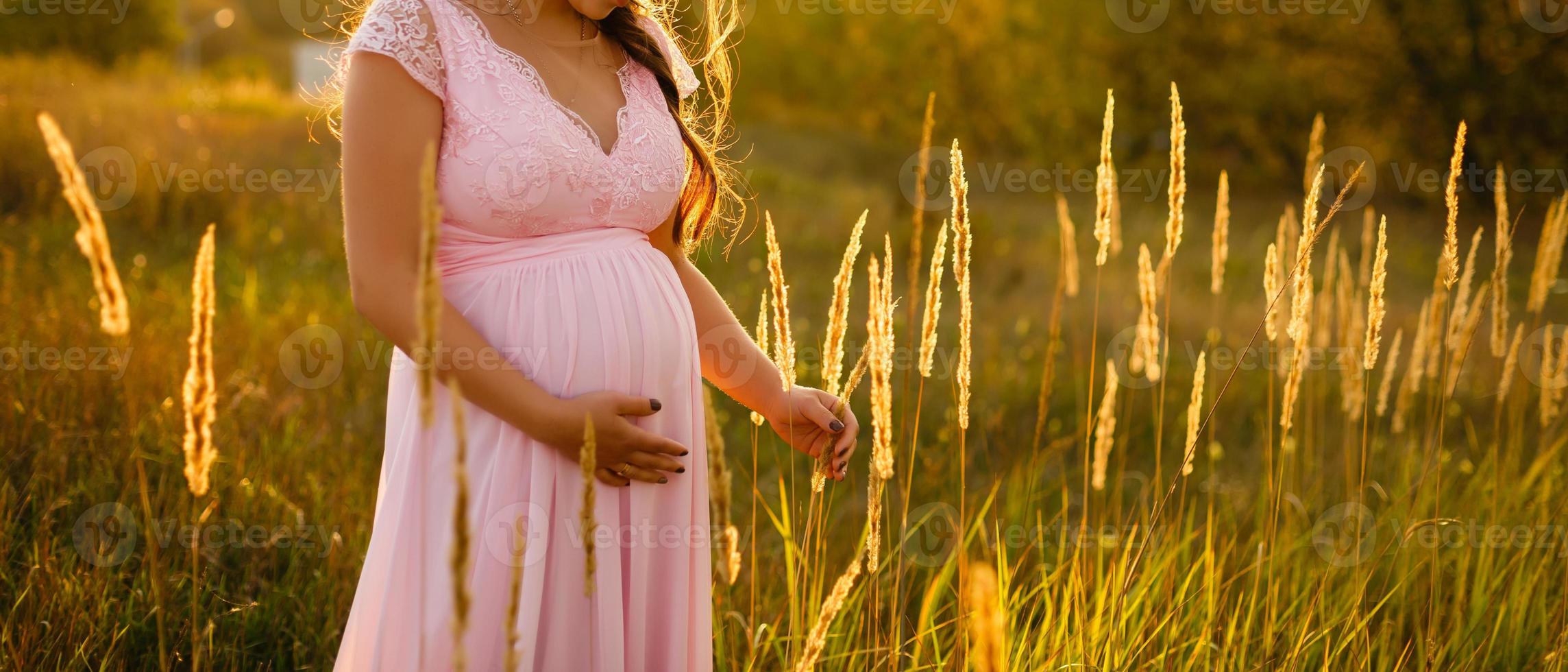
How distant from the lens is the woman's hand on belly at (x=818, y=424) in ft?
6.14

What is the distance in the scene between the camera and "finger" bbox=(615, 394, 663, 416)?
1621 mm

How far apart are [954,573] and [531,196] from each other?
2100 mm

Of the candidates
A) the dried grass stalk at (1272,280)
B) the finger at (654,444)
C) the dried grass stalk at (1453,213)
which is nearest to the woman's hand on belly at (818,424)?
the finger at (654,444)

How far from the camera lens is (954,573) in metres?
3.29

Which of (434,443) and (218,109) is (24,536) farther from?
(218,109)

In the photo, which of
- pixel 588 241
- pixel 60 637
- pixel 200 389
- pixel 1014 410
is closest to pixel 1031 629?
pixel 588 241

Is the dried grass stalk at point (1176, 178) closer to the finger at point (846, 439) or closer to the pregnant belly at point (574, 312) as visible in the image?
→ the finger at point (846, 439)

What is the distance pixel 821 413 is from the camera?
1906mm

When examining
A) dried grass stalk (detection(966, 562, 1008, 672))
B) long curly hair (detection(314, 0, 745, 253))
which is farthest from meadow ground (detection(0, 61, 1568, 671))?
long curly hair (detection(314, 0, 745, 253))

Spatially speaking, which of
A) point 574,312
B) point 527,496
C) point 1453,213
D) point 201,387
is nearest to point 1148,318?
point 1453,213

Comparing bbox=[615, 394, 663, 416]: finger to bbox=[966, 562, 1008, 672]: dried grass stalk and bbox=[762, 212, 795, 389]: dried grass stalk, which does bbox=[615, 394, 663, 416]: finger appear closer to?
bbox=[762, 212, 795, 389]: dried grass stalk

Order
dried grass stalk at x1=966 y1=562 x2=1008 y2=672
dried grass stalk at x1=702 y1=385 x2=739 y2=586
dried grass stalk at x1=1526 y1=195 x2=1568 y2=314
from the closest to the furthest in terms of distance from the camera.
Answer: dried grass stalk at x1=966 y1=562 x2=1008 y2=672, dried grass stalk at x1=702 y1=385 x2=739 y2=586, dried grass stalk at x1=1526 y1=195 x2=1568 y2=314

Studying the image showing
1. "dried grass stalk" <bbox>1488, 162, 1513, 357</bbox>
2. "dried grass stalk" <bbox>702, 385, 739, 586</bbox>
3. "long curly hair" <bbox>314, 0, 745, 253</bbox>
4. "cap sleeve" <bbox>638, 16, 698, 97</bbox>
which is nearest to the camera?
"dried grass stalk" <bbox>702, 385, 739, 586</bbox>

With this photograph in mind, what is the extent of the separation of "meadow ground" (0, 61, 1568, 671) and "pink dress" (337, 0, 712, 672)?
0.79 ft
